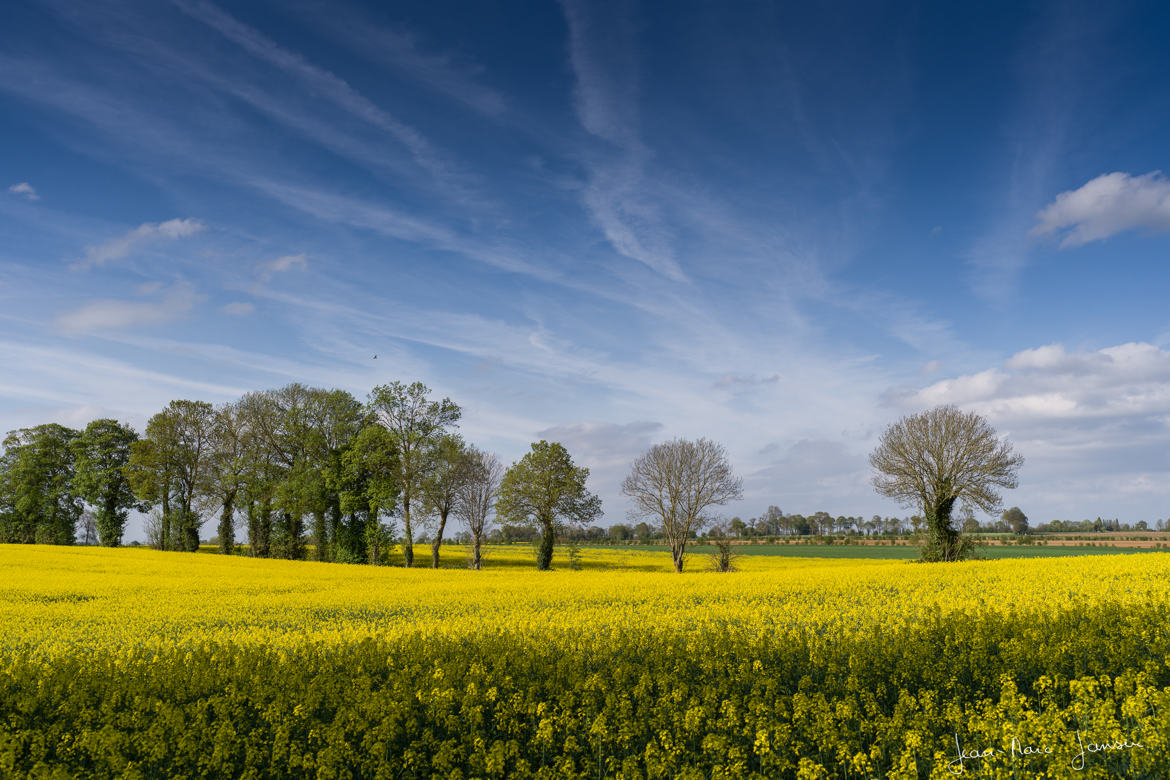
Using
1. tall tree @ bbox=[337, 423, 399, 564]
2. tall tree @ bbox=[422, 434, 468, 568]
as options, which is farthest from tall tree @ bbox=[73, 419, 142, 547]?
tall tree @ bbox=[422, 434, 468, 568]

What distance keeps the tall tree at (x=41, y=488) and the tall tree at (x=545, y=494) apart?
37.6m

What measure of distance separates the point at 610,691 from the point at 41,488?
67902 mm

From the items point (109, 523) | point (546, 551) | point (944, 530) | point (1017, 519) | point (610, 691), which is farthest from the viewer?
point (1017, 519)

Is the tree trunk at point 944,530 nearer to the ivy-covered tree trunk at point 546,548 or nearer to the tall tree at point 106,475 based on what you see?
the ivy-covered tree trunk at point 546,548

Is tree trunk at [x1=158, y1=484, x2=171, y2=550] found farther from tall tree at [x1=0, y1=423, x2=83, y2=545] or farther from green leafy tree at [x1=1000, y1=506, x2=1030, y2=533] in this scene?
green leafy tree at [x1=1000, y1=506, x2=1030, y2=533]

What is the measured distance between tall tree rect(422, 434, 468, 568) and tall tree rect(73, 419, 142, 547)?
2746cm

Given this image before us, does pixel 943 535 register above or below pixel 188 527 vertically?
below

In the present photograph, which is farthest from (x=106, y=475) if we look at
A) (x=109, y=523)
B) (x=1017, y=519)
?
(x=1017, y=519)

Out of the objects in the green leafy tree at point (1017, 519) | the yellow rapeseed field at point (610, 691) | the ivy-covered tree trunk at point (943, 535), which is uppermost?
the yellow rapeseed field at point (610, 691)

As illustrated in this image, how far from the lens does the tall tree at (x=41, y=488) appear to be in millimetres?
55594

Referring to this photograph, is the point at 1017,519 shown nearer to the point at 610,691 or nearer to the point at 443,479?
the point at 443,479

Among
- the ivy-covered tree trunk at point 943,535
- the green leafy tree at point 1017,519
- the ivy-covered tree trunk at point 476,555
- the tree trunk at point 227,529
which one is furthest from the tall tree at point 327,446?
the green leafy tree at point 1017,519

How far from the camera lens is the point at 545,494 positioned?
172 ft
